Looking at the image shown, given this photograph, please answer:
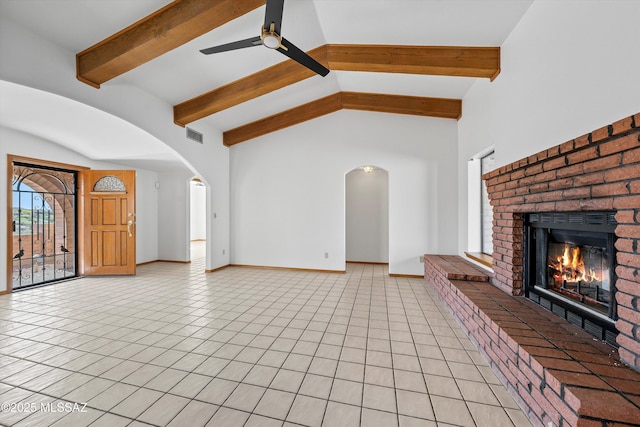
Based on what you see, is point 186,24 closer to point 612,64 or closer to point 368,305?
point 612,64

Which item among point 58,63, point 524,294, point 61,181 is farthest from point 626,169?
point 61,181

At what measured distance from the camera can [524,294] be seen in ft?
8.27

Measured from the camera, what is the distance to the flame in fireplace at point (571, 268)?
190 cm

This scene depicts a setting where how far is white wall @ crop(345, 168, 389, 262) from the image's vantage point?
623 centimetres

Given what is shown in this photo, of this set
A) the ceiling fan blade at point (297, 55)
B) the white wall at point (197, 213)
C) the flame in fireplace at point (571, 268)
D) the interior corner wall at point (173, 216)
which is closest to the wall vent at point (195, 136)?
the interior corner wall at point (173, 216)

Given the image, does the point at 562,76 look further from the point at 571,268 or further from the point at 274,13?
the point at 274,13

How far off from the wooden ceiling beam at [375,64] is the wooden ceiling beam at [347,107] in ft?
4.19

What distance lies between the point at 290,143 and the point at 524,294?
4.63m

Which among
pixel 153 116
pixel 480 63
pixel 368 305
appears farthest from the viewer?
pixel 153 116

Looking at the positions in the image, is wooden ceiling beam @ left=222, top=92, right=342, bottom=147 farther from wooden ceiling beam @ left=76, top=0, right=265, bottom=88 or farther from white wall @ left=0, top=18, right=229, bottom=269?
wooden ceiling beam @ left=76, top=0, right=265, bottom=88

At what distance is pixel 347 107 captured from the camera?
201 inches

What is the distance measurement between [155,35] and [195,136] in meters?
2.37

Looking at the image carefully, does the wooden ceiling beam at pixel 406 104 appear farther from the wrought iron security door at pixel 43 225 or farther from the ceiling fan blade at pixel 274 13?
the wrought iron security door at pixel 43 225

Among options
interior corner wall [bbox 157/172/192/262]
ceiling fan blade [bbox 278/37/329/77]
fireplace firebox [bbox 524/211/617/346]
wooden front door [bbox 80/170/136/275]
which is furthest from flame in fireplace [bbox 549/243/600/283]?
interior corner wall [bbox 157/172/192/262]
